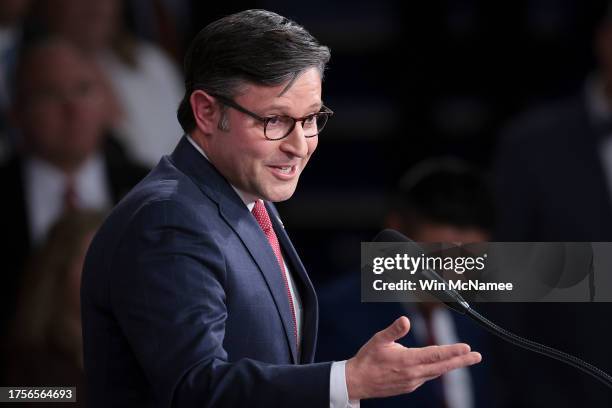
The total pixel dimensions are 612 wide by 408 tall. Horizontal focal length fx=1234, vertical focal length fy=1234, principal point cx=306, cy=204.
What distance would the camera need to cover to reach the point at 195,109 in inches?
71.5

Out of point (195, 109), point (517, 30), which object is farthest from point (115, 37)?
point (195, 109)

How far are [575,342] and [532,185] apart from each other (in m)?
0.64

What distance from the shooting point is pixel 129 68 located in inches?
166

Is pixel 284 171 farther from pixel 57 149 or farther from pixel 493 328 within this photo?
pixel 57 149

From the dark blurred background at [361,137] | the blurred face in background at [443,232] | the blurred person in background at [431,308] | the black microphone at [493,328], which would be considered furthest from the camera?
the dark blurred background at [361,137]

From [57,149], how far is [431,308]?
60.8 inches

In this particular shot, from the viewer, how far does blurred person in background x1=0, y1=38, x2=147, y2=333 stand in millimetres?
3965

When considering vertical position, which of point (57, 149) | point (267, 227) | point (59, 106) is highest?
point (59, 106)

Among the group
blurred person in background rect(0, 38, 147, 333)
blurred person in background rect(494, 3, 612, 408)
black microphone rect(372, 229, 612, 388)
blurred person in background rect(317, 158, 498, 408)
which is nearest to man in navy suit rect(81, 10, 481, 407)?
black microphone rect(372, 229, 612, 388)

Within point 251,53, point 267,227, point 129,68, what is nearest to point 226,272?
point 267,227

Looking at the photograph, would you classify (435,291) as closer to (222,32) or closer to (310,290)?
(310,290)

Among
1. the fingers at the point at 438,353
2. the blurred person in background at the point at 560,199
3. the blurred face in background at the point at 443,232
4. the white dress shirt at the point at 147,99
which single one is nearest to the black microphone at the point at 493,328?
the fingers at the point at 438,353

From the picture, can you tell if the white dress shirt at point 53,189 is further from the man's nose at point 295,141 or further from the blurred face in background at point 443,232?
the man's nose at point 295,141

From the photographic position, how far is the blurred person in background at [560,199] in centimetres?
323
